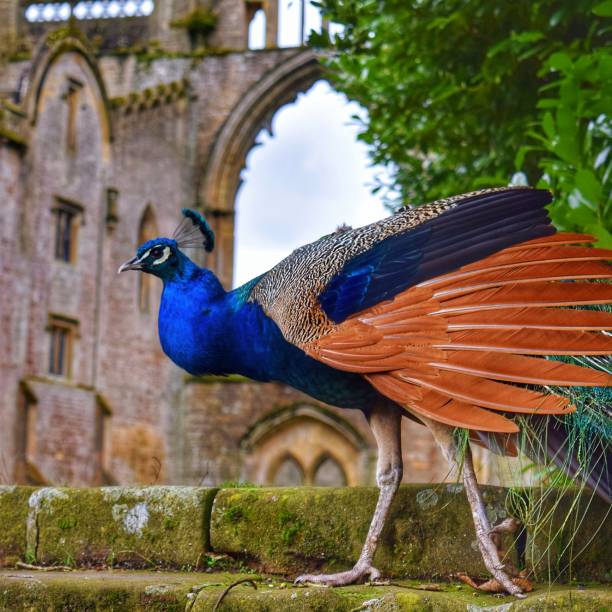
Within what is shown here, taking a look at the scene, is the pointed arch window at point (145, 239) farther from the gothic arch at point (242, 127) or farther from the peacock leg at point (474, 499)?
the peacock leg at point (474, 499)

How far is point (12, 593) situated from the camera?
354 centimetres

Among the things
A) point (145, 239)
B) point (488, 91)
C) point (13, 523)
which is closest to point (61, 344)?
point (145, 239)

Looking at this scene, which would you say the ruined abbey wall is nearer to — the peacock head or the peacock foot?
the peacock head

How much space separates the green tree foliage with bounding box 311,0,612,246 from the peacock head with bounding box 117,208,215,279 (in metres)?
2.13

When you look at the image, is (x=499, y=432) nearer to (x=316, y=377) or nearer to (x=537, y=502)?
(x=537, y=502)

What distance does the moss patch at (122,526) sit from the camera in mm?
4062

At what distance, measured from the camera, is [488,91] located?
8445mm

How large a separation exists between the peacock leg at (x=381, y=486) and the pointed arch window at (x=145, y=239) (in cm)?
2111

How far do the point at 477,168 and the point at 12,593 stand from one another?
628 cm

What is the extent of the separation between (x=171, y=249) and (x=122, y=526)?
3.21ft

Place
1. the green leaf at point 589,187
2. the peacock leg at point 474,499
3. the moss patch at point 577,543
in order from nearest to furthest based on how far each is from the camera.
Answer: the peacock leg at point 474,499
the moss patch at point 577,543
the green leaf at point 589,187

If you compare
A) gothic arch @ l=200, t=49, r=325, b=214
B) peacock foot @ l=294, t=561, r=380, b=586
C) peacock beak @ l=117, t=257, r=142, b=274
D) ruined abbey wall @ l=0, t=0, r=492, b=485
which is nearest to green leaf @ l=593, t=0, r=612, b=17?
peacock beak @ l=117, t=257, r=142, b=274

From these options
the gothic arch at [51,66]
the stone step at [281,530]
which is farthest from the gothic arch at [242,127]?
the stone step at [281,530]

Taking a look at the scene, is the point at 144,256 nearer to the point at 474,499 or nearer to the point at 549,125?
the point at 474,499
